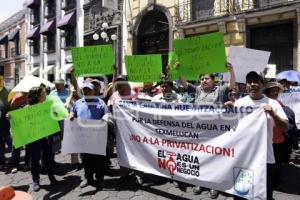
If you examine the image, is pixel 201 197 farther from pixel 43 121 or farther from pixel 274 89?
pixel 43 121

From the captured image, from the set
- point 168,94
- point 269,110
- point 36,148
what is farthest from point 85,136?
point 269,110

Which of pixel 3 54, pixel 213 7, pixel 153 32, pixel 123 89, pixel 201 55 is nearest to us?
pixel 201 55

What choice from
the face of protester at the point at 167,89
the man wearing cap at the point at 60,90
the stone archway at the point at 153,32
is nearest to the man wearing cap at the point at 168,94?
the face of protester at the point at 167,89

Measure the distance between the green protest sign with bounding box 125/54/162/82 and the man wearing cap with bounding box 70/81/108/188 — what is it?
3.11 feet

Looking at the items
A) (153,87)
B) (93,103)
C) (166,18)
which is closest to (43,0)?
(166,18)

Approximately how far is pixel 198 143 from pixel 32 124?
246 centimetres

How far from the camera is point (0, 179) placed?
648 centimetres

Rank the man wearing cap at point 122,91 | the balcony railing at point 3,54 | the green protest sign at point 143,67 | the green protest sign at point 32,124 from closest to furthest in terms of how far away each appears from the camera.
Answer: the green protest sign at point 32,124 < the man wearing cap at point 122,91 < the green protest sign at point 143,67 < the balcony railing at point 3,54

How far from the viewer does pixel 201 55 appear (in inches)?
212

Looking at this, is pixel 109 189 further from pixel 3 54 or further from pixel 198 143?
pixel 3 54

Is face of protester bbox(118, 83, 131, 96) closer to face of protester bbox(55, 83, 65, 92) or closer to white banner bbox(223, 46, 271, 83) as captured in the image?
white banner bbox(223, 46, 271, 83)

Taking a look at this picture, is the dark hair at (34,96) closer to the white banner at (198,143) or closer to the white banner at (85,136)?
the white banner at (85,136)

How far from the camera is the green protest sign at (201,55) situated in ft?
17.0

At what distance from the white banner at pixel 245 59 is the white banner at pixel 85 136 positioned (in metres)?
2.52
